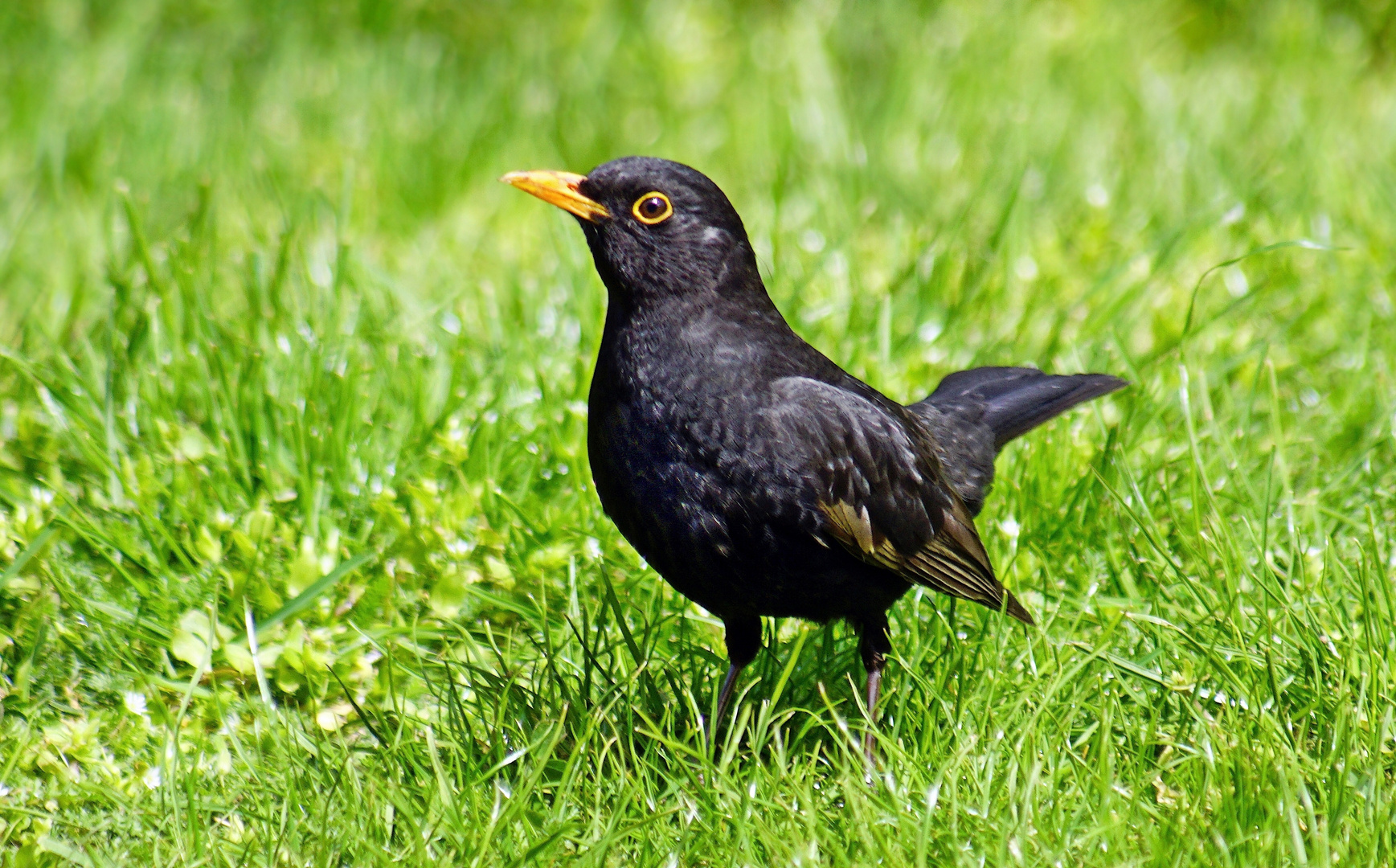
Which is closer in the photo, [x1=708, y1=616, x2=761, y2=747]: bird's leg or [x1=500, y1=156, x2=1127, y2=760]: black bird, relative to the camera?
[x1=500, y1=156, x2=1127, y2=760]: black bird

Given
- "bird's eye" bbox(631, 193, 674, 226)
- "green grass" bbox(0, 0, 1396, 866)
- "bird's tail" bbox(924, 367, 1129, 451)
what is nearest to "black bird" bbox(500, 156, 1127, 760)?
"bird's eye" bbox(631, 193, 674, 226)

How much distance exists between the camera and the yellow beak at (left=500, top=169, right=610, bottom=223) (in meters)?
3.40

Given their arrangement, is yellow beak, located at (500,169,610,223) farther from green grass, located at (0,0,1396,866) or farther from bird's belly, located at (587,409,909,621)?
green grass, located at (0,0,1396,866)

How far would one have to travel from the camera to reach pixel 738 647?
357 centimetres

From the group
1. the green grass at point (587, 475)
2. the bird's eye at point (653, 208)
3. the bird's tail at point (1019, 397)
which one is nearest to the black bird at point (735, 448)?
the bird's eye at point (653, 208)

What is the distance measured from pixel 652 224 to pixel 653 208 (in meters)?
0.04

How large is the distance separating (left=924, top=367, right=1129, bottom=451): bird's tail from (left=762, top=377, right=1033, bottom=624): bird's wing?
1.44 feet

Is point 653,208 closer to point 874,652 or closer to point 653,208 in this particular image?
point 653,208

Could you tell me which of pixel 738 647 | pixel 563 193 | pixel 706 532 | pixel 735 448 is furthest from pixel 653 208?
pixel 738 647

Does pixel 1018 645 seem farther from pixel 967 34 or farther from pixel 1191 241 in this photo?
pixel 967 34

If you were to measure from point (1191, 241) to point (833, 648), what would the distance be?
111 inches

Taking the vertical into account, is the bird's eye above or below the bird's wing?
above

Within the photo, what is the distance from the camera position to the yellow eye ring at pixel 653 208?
3371 mm

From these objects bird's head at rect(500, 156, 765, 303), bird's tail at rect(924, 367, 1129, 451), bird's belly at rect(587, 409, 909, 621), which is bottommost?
bird's belly at rect(587, 409, 909, 621)
